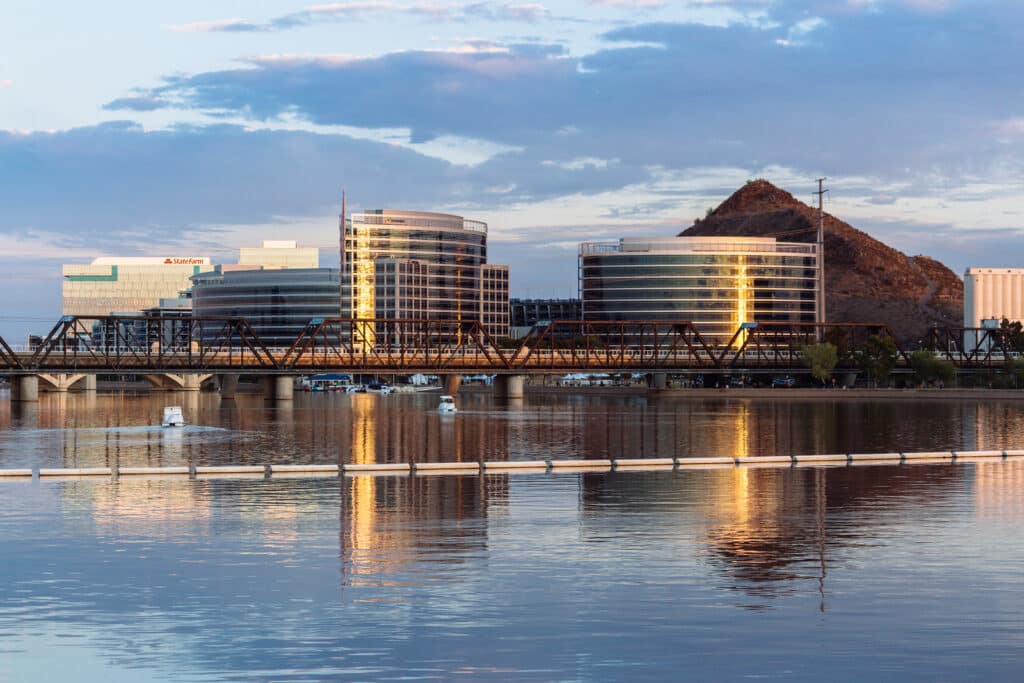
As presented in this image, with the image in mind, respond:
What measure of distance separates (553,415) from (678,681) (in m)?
156

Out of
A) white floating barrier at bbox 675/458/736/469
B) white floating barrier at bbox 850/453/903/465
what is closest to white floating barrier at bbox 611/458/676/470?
white floating barrier at bbox 675/458/736/469

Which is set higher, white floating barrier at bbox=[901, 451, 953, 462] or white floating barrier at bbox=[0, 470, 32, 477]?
white floating barrier at bbox=[0, 470, 32, 477]

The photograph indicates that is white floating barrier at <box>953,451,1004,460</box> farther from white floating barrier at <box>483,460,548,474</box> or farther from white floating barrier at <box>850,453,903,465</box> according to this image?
white floating barrier at <box>483,460,548,474</box>

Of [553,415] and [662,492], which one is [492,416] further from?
[662,492]

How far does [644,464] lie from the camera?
87938mm

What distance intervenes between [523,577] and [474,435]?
288ft

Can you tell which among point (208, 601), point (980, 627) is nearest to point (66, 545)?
point (208, 601)

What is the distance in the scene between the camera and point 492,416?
604 feet

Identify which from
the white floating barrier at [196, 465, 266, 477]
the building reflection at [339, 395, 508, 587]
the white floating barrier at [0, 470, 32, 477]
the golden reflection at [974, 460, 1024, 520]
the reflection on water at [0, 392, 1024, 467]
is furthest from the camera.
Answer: the reflection on water at [0, 392, 1024, 467]

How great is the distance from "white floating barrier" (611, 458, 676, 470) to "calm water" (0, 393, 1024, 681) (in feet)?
16.0

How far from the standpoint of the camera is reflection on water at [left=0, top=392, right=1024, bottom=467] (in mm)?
102438

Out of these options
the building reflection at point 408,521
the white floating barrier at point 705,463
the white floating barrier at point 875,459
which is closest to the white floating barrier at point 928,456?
the white floating barrier at point 875,459

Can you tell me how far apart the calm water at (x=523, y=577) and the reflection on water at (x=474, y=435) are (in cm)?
2147

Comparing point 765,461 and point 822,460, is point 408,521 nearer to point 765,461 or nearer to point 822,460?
point 765,461
